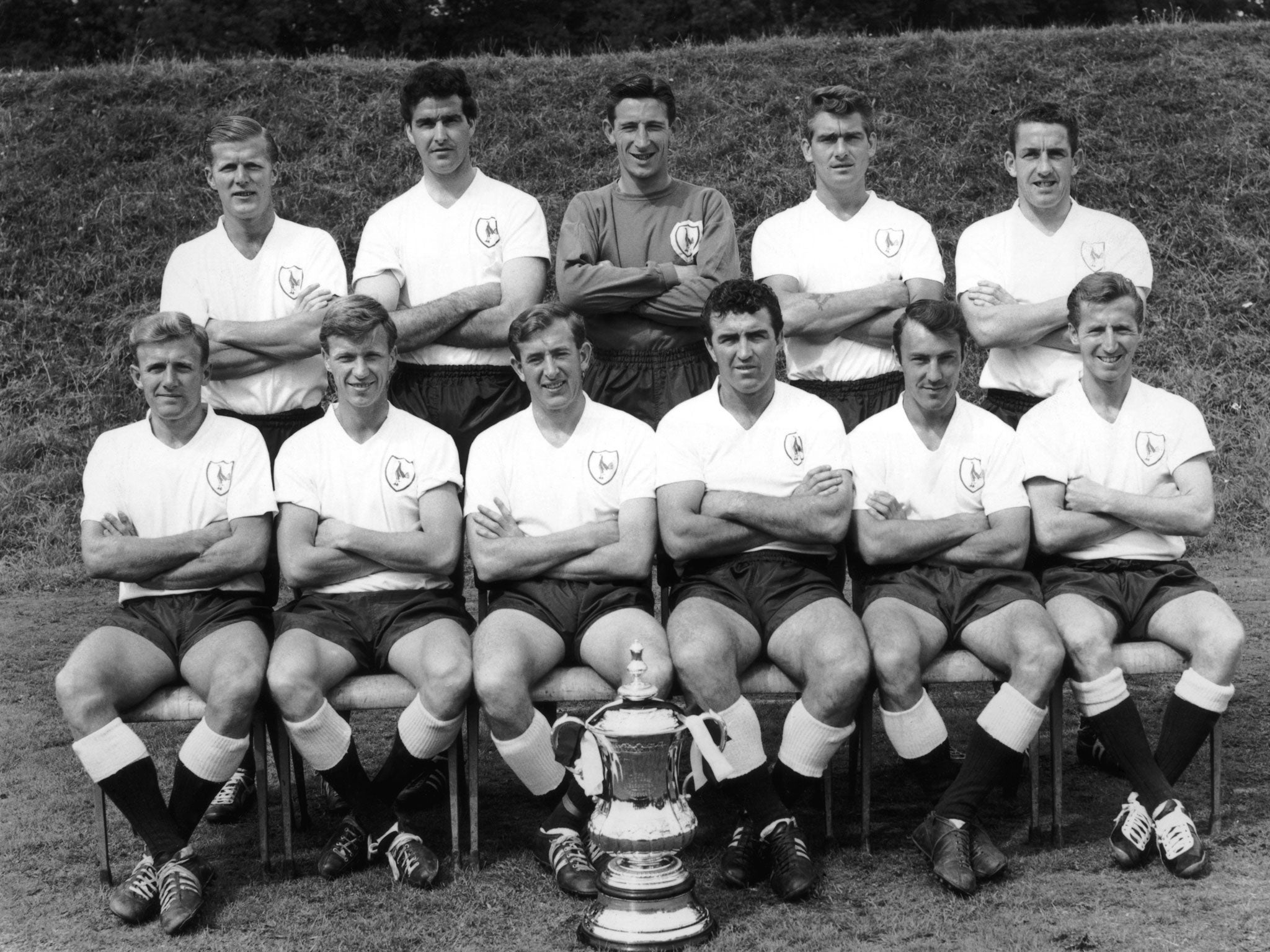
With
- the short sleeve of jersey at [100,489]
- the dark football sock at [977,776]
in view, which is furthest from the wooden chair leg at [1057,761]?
the short sleeve of jersey at [100,489]

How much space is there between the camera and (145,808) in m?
Answer: 4.12

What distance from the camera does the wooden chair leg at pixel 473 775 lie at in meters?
4.34

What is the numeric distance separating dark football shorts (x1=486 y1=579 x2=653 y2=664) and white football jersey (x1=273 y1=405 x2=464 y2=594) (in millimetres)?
282

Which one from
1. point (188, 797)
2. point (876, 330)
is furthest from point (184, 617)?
point (876, 330)

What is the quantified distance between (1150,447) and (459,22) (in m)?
15.0

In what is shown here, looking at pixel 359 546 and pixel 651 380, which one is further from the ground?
pixel 651 380

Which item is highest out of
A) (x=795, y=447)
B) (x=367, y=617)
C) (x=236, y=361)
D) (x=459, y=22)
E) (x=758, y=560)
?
(x=459, y=22)

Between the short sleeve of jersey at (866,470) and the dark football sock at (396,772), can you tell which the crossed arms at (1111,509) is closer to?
the short sleeve of jersey at (866,470)

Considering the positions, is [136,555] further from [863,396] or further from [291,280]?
[863,396]

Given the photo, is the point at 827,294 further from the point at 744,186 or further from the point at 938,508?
the point at 744,186

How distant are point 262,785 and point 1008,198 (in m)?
9.41

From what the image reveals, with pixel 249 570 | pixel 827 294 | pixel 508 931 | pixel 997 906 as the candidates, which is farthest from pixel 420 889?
pixel 827 294

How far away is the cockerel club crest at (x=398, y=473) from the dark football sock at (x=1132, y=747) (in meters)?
2.23

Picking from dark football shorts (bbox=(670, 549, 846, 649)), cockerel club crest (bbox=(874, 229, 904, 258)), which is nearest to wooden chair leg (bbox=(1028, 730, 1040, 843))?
dark football shorts (bbox=(670, 549, 846, 649))
